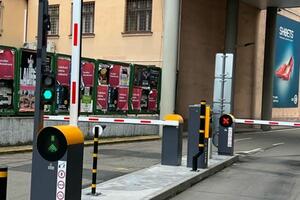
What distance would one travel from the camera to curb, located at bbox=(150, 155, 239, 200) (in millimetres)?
9169

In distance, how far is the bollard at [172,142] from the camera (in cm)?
1223

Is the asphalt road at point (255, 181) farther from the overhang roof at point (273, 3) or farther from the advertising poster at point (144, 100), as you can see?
the overhang roof at point (273, 3)

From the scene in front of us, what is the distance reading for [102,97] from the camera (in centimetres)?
2061

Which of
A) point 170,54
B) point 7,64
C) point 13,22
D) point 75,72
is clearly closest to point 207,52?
point 170,54

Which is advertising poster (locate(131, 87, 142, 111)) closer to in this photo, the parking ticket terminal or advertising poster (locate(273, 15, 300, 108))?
the parking ticket terminal

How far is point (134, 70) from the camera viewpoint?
22.5 metres

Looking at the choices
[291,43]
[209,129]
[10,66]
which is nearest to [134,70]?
[10,66]

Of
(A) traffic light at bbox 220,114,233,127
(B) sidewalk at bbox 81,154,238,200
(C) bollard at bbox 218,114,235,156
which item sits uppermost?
(A) traffic light at bbox 220,114,233,127

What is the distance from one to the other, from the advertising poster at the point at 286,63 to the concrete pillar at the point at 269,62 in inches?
123

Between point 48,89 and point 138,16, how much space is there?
19.9m

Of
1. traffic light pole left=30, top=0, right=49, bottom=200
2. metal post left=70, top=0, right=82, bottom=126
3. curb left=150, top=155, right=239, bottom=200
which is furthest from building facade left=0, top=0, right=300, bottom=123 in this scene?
traffic light pole left=30, top=0, right=49, bottom=200

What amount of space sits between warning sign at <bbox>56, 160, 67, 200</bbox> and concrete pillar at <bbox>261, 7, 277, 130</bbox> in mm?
28659

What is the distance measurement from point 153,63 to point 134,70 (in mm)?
3672

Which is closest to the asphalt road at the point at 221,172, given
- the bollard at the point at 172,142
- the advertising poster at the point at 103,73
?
the bollard at the point at 172,142
